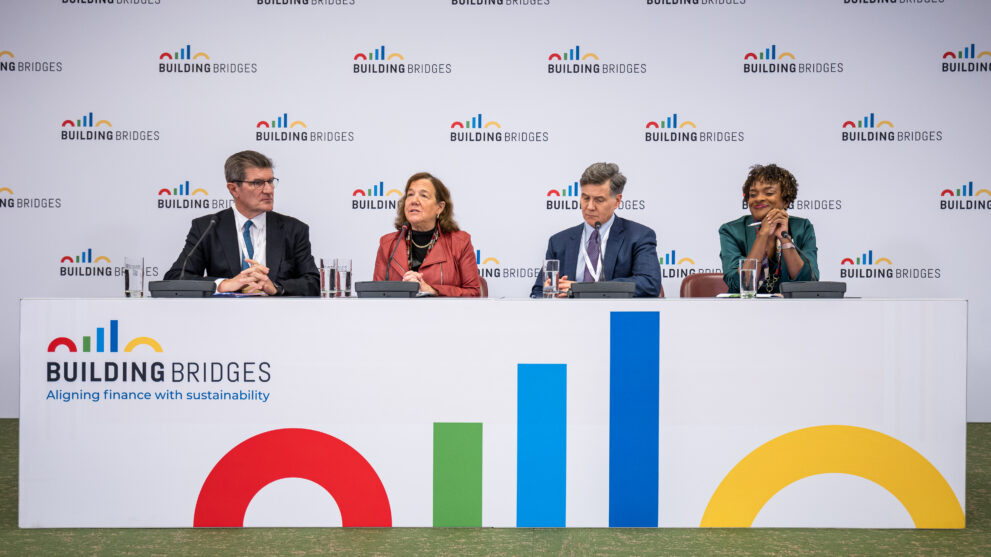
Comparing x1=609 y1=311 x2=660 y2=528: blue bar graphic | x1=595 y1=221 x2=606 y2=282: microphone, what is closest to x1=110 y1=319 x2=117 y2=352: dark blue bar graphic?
x1=609 y1=311 x2=660 y2=528: blue bar graphic

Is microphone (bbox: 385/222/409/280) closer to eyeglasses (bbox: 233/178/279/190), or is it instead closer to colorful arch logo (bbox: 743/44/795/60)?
eyeglasses (bbox: 233/178/279/190)

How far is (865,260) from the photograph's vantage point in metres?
4.77

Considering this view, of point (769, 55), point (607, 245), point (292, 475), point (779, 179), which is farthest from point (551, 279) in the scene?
point (769, 55)

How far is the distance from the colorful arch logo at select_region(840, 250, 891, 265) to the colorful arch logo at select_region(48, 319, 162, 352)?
14.3 ft

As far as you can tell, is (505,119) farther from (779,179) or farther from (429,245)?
(779,179)

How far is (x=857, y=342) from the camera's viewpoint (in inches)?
94.7

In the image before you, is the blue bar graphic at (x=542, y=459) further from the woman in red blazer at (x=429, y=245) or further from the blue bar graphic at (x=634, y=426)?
the woman in red blazer at (x=429, y=245)

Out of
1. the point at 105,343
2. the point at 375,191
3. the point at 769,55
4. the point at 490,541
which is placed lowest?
the point at 490,541

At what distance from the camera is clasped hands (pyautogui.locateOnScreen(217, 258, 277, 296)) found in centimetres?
304

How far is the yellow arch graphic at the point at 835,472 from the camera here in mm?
2381

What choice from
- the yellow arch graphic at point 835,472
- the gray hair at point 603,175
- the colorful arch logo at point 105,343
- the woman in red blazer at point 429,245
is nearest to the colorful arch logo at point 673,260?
the gray hair at point 603,175

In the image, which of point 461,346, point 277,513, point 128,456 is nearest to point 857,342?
point 461,346

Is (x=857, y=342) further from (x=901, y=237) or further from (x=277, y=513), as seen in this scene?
(x=901, y=237)

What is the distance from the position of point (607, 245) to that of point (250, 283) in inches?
69.4
